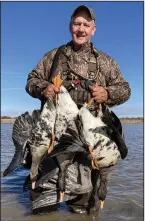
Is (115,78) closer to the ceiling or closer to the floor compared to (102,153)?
closer to the ceiling

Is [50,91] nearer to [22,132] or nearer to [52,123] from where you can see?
[52,123]

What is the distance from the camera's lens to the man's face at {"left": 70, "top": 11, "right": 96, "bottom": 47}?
15.9ft

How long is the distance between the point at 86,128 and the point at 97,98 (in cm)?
41

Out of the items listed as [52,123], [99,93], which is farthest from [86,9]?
[52,123]

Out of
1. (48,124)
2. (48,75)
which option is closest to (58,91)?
(48,124)

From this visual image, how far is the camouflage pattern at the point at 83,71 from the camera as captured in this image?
16.1 ft

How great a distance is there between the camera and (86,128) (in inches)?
171

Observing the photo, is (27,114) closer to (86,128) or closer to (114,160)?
(86,128)

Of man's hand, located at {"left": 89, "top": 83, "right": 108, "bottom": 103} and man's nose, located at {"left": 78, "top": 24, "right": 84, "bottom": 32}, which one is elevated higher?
man's nose, located at {"left": 78, "top": 24, "right": 84, "bottom": 32}

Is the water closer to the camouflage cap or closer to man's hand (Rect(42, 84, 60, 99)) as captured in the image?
man's hand (Rect(42, 84, 60, 99))

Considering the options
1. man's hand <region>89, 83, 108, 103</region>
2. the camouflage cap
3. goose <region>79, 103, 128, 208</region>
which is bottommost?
goose <region>79, 103, 128, 208</region>

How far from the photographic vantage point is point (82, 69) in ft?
16.5

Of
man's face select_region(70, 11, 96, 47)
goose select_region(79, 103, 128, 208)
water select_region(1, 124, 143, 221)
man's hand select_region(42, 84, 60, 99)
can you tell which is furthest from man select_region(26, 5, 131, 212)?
water select_region(1, 124, 143, 221)

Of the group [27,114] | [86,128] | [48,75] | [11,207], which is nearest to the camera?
[86,128]
